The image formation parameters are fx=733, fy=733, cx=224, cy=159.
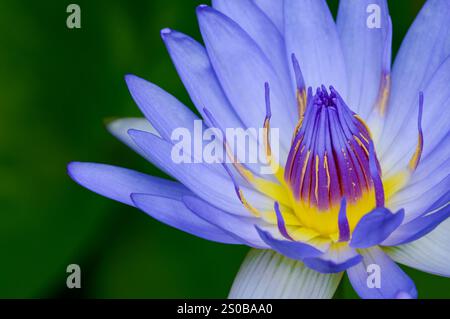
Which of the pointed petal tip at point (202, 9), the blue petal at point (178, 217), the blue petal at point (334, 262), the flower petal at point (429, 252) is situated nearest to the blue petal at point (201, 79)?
the pointed petal tip at point (202, 9)

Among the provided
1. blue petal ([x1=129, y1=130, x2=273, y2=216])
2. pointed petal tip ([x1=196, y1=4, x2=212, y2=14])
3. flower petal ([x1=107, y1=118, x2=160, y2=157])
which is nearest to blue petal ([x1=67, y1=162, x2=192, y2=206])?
blue petal ([x1=129, y1=130, x2=273, y2=216])

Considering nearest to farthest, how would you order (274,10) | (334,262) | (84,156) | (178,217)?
(334,262) < (178,217) < (274,10) < (84,156)

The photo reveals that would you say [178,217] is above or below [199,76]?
below

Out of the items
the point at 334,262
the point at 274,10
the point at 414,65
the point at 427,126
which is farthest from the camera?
the point at 274,10

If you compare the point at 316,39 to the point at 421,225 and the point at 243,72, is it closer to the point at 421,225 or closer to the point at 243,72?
the point at 243,72

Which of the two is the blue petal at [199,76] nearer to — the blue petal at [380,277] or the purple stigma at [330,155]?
the purple stigma at [330,155]

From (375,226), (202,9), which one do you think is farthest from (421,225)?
(202,9)

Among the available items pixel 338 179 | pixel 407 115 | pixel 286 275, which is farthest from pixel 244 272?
pixel 407 115
